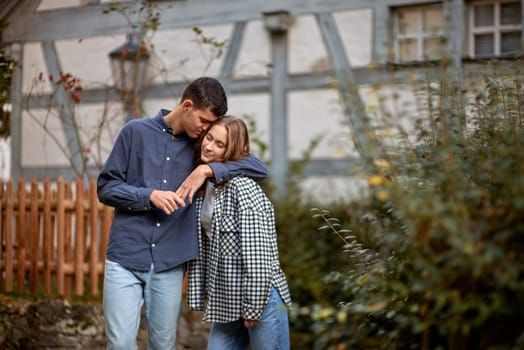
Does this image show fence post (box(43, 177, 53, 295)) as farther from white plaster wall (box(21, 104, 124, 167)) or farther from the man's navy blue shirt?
the man's navy blue shirt

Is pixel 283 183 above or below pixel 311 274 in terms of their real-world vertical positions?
above

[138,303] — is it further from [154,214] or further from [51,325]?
[51,325]

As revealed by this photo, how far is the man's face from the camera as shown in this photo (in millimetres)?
3820

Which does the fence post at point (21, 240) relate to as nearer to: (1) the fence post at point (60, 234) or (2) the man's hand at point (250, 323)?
(1) the fence post at point (60, 234)

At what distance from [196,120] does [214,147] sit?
0.48ft

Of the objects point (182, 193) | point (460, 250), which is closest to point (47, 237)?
point (182, 193)

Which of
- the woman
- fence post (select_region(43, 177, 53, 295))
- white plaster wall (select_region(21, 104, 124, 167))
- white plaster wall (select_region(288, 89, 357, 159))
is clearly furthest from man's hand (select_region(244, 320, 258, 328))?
white plaster wall (select_region(21, 104, 124, 167))

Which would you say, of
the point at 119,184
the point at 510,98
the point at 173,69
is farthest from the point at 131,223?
the point at 173,69

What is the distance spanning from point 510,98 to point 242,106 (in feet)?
23.4

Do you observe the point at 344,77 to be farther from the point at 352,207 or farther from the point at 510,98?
the point at 352,207

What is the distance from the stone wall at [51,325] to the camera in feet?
20.1

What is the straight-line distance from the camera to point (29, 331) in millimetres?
6207

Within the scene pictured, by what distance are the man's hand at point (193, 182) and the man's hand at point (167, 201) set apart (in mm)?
63

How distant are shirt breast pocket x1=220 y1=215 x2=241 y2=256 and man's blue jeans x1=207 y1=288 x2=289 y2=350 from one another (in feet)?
0.80
